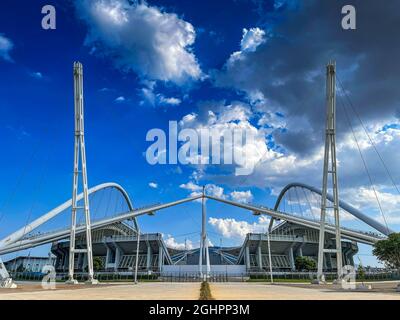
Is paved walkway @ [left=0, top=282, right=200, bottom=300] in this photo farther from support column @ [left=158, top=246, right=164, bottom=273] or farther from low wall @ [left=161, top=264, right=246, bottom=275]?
support column @ [left=158, top=246, right=164, bottom=273]

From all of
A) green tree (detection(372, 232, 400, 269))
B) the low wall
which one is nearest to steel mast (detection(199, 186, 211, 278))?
the low wall

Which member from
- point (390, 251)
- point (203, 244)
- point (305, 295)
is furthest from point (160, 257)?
point (305, 295)

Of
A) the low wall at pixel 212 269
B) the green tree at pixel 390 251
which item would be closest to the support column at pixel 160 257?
the low wall at pixel 212 269

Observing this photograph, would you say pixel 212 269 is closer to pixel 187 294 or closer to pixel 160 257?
pixel 160 257

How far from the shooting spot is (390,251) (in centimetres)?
3856

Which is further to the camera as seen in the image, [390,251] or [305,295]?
[390,251]

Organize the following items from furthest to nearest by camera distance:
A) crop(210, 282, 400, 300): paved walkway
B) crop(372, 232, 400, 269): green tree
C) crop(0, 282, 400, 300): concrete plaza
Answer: crop(372, 232, 400, 269): green tree < crop(0, 282, 400, 300): concrete plaza < crop(210, 282, 400, 300): paved walkway

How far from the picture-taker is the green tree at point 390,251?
125 feet

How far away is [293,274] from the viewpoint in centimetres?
7500

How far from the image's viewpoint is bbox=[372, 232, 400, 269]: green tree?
38.0 m

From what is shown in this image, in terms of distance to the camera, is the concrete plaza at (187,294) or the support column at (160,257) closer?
the concrete plaza at (187,294)

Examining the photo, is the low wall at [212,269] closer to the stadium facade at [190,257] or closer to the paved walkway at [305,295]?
the stadium facade at [190,257]

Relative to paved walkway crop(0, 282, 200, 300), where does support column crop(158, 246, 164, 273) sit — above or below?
below
